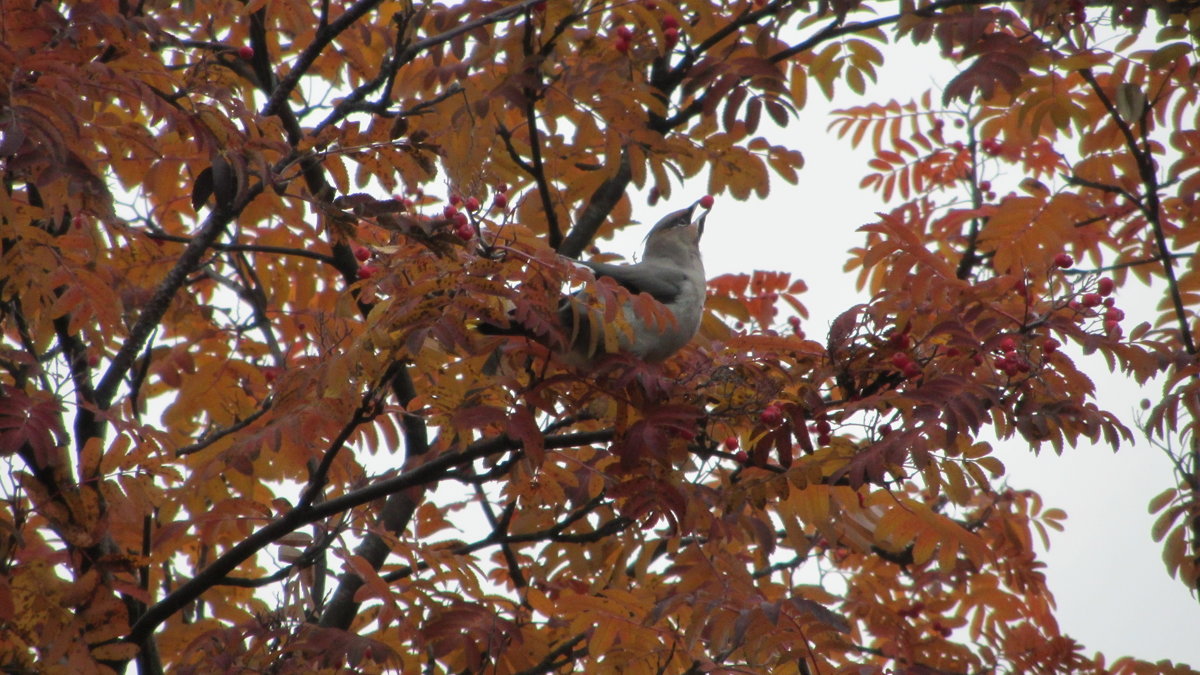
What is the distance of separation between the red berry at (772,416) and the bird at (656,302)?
422 mm

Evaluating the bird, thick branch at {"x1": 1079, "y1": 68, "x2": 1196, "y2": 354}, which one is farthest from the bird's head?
thick branch at {"x1": 1079, "y1": 68, "x2": 1196, "y2": 354}

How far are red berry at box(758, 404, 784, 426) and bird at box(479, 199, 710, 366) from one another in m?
0.42

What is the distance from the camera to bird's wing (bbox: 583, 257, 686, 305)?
4.95 meters

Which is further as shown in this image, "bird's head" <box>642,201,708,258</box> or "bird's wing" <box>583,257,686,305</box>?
"bird's head" <box>642,201,708,258</box>

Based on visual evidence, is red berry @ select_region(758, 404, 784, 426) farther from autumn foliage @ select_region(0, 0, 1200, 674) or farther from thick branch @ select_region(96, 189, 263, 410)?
thick branch @ select_region(96, 189, 263, 410)

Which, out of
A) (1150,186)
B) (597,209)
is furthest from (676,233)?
(1150,186)

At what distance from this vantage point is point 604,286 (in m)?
3.27

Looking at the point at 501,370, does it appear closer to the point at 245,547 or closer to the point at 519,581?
the point at 245,547

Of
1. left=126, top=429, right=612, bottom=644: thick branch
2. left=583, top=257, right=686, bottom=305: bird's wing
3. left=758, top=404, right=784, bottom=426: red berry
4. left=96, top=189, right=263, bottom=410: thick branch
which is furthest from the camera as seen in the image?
left=583, top=257, right=686, bottom=305: bird's wing

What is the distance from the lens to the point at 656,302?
3.58 metres

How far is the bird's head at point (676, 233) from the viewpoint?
6.18m

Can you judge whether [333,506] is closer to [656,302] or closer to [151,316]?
[656,302]

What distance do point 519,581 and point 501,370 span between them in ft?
6.25

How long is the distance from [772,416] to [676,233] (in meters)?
3.10
